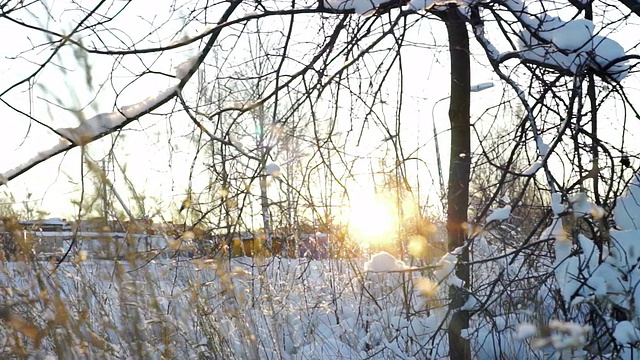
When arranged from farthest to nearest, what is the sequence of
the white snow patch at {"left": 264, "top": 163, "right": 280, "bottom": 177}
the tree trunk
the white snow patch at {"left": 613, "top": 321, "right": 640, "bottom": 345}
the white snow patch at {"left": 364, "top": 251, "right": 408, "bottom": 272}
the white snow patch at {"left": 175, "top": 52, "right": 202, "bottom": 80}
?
the tree trunk
the white snow patch at {"left": 175, "top": 52, "right": 202, "bottom": 80}
the white snow patch at {"left": 264, "top": 163, "right": 280, "bottom": 177}
the white snow patch at {"left": 364, "top": 251, "right": 408, "bottom": 272}
the white snow patch at {"left": 613, "top": 321, "right": 640, "bottom": 345}

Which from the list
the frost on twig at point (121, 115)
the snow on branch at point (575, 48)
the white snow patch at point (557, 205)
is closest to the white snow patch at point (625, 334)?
the white snow patch at point (557, 205)

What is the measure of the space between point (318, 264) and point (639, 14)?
3.62 m

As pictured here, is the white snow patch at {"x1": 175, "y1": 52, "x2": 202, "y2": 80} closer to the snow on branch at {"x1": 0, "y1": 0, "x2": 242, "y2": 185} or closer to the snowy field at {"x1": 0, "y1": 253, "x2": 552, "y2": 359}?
the snow on branch at {"x1": 0, "y1": 0, "x2": 242, "y2": 185}

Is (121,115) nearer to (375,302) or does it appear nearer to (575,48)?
(375,302)

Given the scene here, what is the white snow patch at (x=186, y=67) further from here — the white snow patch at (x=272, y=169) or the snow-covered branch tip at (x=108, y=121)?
the white snow patch at (x=272, y=169)

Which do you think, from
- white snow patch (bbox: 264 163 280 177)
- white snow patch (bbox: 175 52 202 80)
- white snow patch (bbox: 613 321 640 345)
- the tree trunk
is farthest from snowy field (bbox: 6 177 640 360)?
white snow patch (bbox: 175 52 202 80)

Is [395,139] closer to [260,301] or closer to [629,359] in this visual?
[629,359]

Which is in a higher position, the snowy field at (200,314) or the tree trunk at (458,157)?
the tree trunk at (458,157)

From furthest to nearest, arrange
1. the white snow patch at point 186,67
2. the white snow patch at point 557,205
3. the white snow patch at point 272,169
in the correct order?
the white snow patch at point 186,67, the white snow patch at point 272,169, the white snow patch at point 557,205

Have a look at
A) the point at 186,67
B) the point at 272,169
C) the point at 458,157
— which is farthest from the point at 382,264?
the point at 186,67

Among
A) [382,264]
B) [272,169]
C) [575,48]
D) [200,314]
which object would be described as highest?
[575,48]

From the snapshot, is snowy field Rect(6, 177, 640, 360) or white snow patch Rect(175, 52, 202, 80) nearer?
snowy field Rect(6, 177, 640, 360)

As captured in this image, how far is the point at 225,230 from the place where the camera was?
10.5 ft

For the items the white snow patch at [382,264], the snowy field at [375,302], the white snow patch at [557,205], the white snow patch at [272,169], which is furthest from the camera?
the white snow patch at [272,169]
